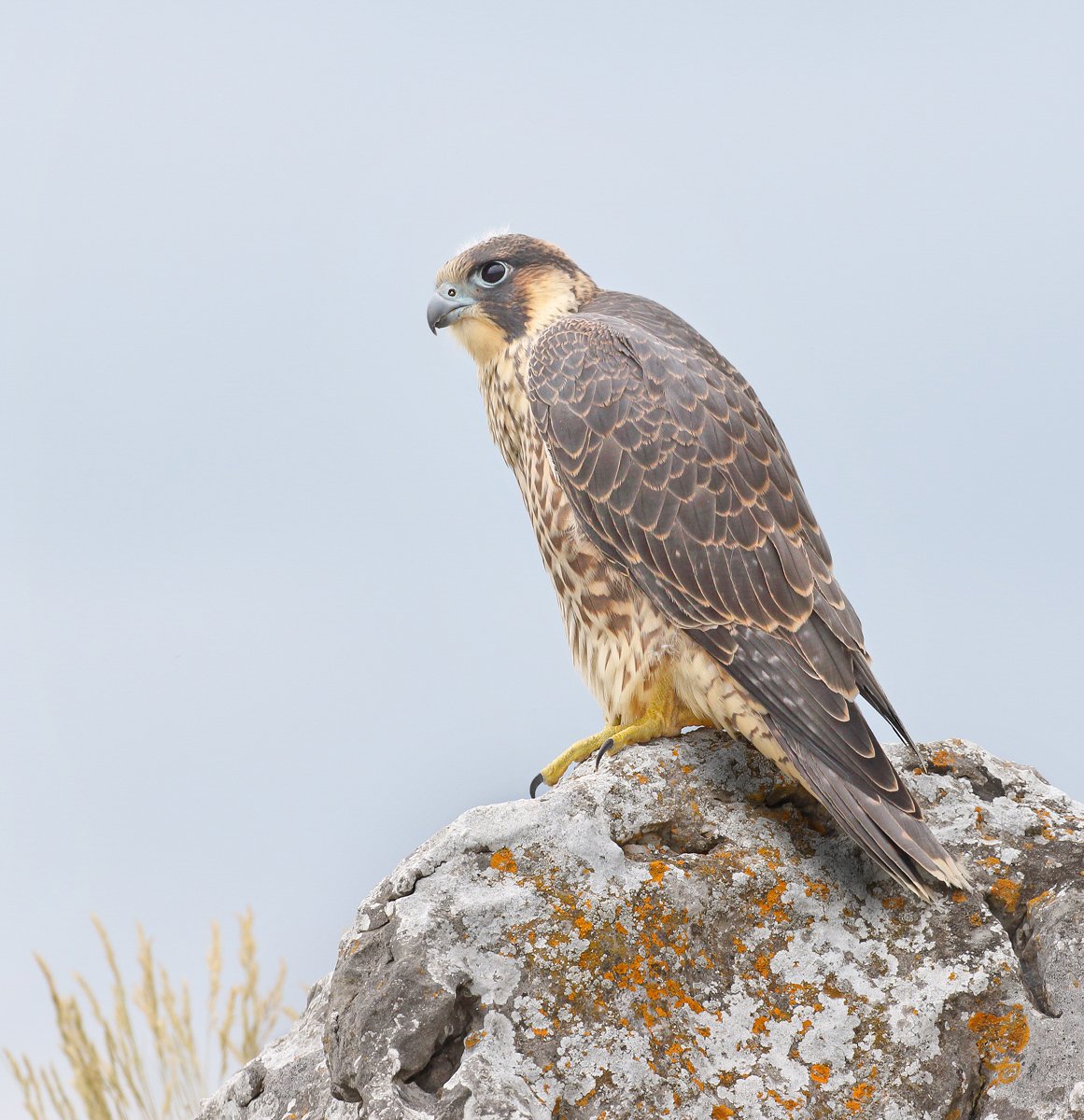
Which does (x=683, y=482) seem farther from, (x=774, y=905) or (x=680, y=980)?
(x=680, y=980)

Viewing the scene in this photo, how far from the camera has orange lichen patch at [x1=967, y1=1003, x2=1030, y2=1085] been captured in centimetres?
279

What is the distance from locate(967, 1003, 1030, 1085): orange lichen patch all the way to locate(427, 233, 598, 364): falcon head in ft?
7.87

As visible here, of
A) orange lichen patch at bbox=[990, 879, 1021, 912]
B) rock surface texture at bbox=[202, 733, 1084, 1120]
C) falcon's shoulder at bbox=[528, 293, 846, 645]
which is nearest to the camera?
rock surface texture at bbox=[202, 733, 1084, 1120]

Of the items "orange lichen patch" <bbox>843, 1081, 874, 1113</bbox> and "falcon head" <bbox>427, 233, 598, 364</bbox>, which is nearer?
"orange lichen patch" <bbox>843, 1081, 874, 1113</bbox>

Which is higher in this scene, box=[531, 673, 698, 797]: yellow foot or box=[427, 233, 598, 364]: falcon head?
box=[427, 233, 598, 364]: falcon head

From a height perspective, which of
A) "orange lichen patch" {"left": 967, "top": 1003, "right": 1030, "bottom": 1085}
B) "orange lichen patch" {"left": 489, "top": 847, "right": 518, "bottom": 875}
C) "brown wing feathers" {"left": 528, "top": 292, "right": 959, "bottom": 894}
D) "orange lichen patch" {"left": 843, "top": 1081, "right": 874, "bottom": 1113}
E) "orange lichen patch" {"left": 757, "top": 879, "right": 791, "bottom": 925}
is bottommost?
"orange lichen patch" {"left": 967, "top": 1003, "right": 1030, "bottom": 1085}

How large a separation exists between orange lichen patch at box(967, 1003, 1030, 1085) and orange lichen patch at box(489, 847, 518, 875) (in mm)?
1052

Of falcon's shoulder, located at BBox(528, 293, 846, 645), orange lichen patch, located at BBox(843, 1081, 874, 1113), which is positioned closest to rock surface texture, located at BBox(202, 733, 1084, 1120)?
orange lichen patch, located at BBox(843, 1081, 874, 1113)

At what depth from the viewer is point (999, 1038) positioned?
2822mm

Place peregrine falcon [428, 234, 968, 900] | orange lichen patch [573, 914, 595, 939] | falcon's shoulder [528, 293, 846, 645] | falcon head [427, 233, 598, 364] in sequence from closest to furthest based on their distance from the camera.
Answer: orange lichen patch [573, 914, 595, 939], peregrine falcon [428, 234, 968, 900], falcon's shoulder [528, 293, 846, 645], falcon head [427, 233, 598, 364]

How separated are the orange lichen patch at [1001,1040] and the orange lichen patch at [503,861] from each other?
1052 mm

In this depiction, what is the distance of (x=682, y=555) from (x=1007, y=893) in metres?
1.17

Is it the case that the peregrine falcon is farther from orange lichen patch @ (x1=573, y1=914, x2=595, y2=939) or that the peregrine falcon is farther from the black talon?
orange lichen patch @ (x1=573, y1=914, x2=595, y2=939)

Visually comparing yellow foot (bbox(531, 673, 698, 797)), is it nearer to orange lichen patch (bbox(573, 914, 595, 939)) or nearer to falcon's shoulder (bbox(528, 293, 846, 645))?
falcon's shoulder (bbox(528, 293, 846, 645))
